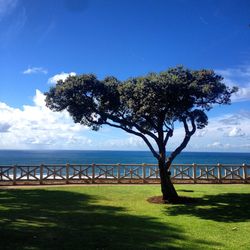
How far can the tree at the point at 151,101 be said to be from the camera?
16542 mm

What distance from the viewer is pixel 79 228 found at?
36.7ft

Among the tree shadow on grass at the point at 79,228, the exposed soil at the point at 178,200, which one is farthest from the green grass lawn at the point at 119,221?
the exposed soil at the point at 178,200

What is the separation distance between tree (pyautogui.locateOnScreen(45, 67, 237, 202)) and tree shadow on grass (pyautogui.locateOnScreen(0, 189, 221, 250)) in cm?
481

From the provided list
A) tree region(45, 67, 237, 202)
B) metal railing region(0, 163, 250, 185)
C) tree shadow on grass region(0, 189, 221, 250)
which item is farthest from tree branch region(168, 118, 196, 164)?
metal railing region(0, 163, 250, 185)

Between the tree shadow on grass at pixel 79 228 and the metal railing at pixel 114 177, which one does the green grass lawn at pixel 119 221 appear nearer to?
the tree shadow on grass at pixel 79 228

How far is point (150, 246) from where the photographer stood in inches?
357

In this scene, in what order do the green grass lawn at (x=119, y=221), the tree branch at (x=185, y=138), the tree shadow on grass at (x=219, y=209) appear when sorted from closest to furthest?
1. the green grass lawn at (x=119, y=221)
2. the tree shadow on grass at (x=219, y=209)
3. the tree branch at (x=185, y=138)

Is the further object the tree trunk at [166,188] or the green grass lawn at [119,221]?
the tree trunk at [166,188]

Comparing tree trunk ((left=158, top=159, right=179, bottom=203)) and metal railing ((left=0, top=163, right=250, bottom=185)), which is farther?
metal railing ((left=0, top=163, right=250, bottom=185))

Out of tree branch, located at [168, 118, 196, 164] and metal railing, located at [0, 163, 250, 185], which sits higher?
tree branch, located at [168, 118, 196, 164]

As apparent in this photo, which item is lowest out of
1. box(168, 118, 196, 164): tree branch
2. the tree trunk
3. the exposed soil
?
the exposed soil

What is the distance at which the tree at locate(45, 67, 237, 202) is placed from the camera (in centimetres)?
1654

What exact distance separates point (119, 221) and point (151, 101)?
6.33 m

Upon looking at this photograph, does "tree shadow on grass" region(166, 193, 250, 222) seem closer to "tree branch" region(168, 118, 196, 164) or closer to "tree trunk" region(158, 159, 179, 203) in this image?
"tree trunk" region(158, 159, 179, 203)
